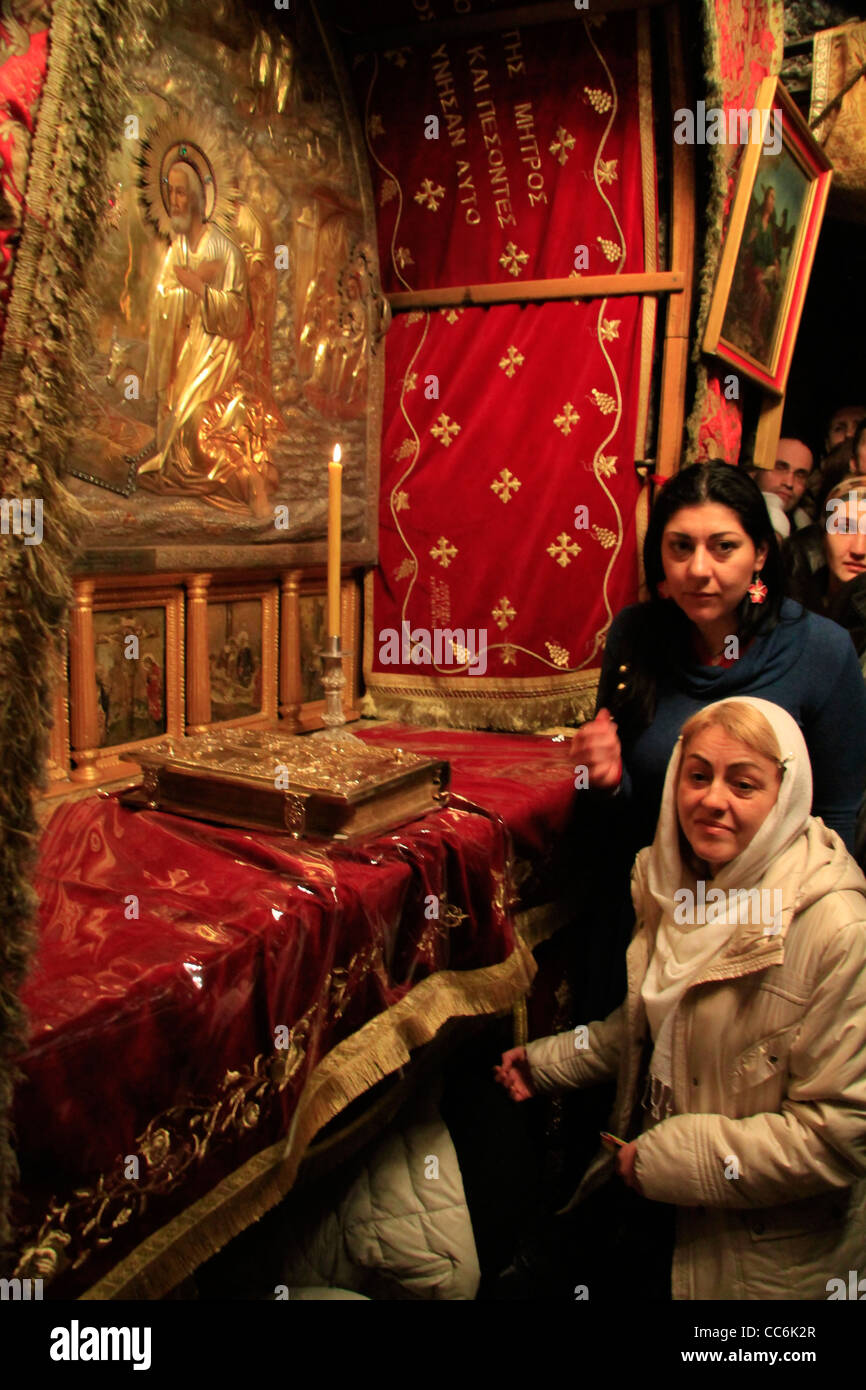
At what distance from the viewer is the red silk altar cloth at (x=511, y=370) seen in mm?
2623

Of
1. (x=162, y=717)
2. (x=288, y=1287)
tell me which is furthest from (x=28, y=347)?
(x=288, y=1287)

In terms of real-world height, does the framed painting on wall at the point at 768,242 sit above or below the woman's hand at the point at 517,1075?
above

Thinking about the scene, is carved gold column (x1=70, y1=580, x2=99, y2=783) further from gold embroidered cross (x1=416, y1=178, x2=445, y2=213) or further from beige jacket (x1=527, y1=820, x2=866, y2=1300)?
gold embroidered cross (x1=416, y1=178, x2=445, y2=213)

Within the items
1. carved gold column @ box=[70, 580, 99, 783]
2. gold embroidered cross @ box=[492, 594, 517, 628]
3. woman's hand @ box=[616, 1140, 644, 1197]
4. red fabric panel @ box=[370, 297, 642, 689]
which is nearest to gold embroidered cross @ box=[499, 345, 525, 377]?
red fabric panel @ box=[370, 297, 642, 689]

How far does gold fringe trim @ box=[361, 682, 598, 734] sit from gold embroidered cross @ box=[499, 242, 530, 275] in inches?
45.7

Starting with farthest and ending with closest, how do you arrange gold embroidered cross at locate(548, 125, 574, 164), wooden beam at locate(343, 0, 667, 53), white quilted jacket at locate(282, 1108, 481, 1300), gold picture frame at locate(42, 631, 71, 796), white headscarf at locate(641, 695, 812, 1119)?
gold embroidered cross at locate(548, 125, 574, 164) → wooden beam at locate(343, 0, 667, 53) → gold picture frame at locate(42, 631, 71, 796) → white quilted jacket at locate(282, 1108, 481, 1300) → white headscarf at locate(641, 695, 812, 1119)

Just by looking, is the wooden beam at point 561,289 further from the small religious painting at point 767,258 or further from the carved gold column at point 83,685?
the carved gold column at point 83,685

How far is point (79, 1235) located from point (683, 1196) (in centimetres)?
94

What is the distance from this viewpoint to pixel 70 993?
1.08 m

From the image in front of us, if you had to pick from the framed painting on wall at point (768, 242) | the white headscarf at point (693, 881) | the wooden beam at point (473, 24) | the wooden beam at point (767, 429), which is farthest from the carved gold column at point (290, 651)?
the wooden beam at point (767, 429)

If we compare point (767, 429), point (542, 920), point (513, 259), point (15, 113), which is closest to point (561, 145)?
point (513, 259)

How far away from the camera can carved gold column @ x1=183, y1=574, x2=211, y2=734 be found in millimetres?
2219

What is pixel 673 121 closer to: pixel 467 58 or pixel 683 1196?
pixel 467 58

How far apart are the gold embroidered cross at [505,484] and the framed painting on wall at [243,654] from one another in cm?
69
